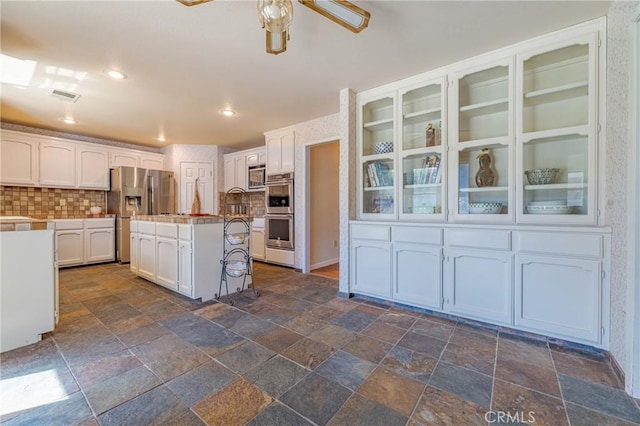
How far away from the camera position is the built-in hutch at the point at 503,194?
197cm

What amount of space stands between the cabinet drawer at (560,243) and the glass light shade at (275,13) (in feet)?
7.52

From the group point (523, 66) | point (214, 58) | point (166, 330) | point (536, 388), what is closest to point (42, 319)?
point (166, 330)

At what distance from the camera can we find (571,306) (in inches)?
77.3

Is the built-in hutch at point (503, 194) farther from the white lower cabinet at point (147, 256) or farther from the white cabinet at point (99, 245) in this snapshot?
the white cabinet at point (99, 245)

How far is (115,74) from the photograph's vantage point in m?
2.63

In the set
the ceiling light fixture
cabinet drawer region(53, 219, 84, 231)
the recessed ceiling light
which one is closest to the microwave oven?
the recessed ceiling light

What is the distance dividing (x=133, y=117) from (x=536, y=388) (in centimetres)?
528

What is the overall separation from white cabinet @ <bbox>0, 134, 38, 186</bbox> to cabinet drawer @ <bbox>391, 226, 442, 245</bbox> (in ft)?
18.8

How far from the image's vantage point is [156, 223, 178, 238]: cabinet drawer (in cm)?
305

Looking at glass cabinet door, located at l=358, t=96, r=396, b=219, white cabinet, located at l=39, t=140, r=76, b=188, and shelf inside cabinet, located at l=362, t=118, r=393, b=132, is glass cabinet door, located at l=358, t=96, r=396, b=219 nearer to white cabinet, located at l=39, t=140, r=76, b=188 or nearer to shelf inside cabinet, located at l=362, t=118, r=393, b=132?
shelf inside cabinet, located at l=362, t=118, r=393, b=132

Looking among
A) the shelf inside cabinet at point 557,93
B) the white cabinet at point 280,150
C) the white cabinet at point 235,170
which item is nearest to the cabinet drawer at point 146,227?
the white cabinet at point 280,150

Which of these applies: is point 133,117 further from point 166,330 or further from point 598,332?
point 598,332

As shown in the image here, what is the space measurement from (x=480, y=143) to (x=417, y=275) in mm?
1386

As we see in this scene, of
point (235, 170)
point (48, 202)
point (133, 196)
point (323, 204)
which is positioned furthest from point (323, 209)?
point (48, 202)
